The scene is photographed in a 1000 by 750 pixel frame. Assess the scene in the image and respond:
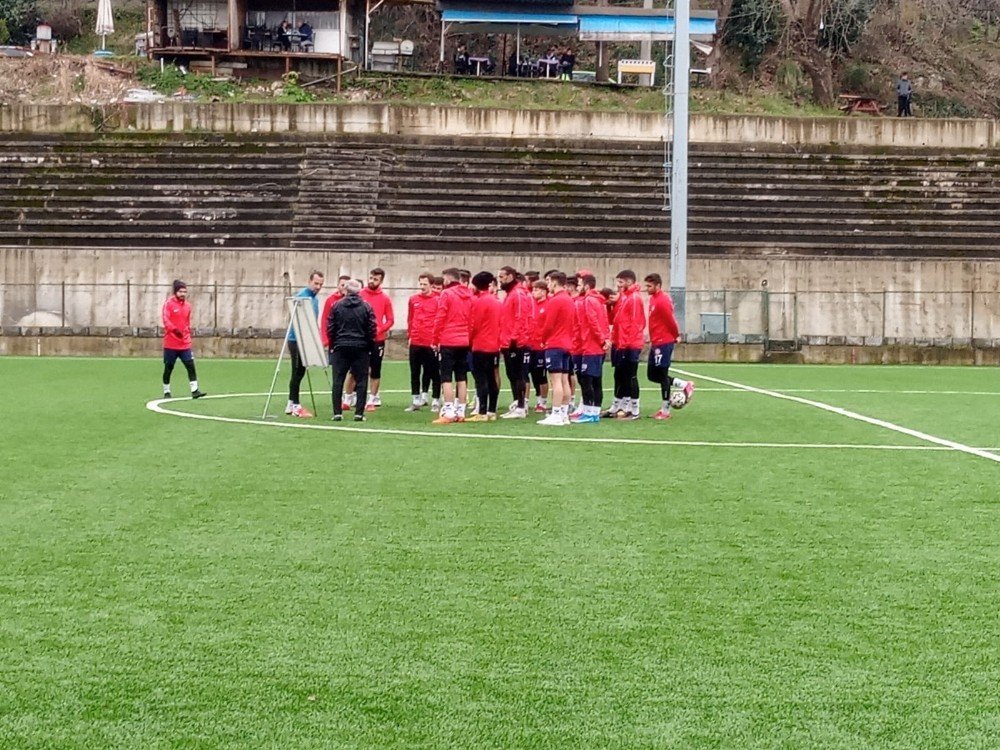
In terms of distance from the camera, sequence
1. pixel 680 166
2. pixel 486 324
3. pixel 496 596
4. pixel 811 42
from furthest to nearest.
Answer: pixel 811 42 → pixel 680 166 → pixel 486 324 → pixel 496 596

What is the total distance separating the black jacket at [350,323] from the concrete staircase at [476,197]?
18.7m

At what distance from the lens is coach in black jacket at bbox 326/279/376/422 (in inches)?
696

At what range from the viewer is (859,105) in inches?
2078

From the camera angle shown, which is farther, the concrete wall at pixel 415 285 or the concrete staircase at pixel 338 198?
the concrete staircase at pixel 338 198

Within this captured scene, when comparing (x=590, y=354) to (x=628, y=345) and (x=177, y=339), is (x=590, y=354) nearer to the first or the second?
(x=628, y=345)

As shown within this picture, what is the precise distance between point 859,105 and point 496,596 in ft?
158

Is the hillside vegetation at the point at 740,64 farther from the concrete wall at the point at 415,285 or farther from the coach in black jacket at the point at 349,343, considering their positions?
the coach in black jacket at the point at 349,343

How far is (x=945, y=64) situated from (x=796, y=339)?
31573 millimetres

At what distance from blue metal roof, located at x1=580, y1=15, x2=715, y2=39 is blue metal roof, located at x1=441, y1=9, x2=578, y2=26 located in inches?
24.4

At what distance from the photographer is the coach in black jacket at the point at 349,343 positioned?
17688 mm

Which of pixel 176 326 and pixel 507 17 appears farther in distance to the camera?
pixel 507 17

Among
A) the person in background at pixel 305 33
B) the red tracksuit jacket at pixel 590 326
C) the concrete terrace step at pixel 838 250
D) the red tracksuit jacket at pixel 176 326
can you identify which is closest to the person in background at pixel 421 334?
the red tracksuit jacket at pixel 590 326

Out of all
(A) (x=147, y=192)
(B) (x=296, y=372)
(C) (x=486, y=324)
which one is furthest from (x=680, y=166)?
(B) (x=296, y=372)

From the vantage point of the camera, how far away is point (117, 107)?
4281 centimetres
